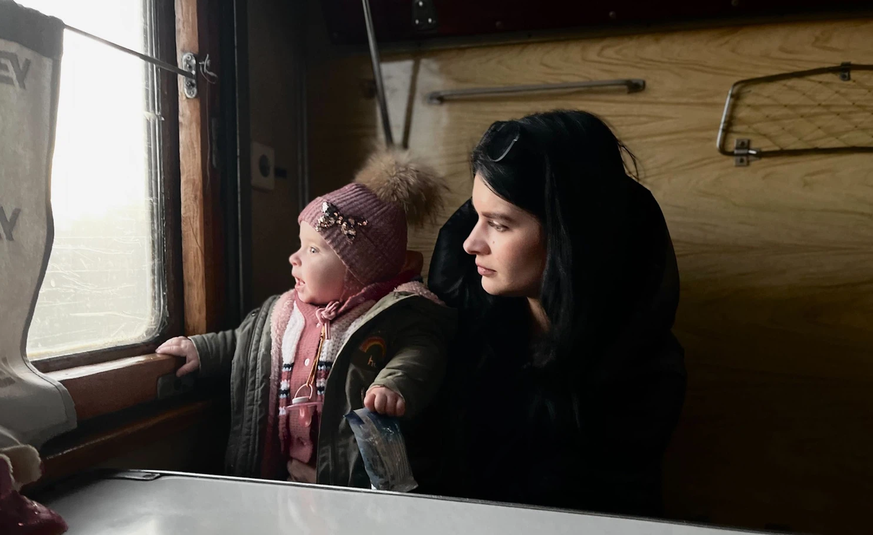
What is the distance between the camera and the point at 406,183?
3.78ft

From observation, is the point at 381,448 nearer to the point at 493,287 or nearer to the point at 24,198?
the point at 493,287

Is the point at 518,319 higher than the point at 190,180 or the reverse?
the reverse

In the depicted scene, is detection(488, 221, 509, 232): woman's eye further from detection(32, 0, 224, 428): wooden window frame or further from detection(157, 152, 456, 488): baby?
detection(32, 0, 224, 428): wooden window frame

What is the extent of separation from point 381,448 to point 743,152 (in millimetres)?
1026

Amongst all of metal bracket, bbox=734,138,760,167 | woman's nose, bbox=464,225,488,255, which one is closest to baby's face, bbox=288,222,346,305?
woman's nose, bbox=464,225,488,255

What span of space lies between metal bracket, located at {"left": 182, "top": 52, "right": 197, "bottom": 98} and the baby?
35cm

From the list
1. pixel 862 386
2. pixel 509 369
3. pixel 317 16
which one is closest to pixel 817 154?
pixel 862 386

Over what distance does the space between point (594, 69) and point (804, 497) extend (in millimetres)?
1073

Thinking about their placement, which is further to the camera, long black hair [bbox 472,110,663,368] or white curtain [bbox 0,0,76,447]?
long black hair [bbox 472,110,663,368]

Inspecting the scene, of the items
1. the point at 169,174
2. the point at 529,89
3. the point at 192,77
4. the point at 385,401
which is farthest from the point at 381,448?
the point at 529,89

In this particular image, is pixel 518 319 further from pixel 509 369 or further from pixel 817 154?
pixel 817 154

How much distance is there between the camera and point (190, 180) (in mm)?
1177

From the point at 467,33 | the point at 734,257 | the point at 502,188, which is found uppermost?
the point at 467,33

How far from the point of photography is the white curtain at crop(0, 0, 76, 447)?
714 millimetres
